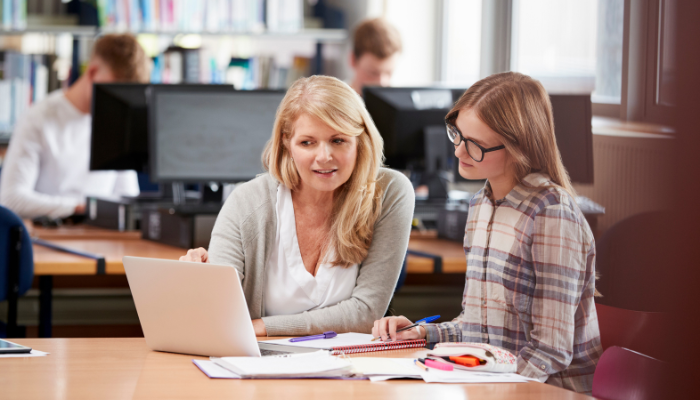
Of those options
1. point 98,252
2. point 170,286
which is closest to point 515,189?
point 170,286

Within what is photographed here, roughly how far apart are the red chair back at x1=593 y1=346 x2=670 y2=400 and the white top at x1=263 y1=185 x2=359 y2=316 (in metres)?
0.58

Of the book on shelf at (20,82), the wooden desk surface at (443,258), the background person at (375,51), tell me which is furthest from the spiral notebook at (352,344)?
the book on shelf at (20,82)

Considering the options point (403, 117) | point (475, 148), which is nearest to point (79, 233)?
point (403, 117)

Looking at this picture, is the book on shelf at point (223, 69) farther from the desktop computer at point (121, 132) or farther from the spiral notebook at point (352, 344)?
the spiral notebook at point (352, 344)

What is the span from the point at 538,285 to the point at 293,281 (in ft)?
1.93

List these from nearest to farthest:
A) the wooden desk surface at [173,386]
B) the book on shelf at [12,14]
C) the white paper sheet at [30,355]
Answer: the wooden desk surface at [173,386], the white paper sheet at [30,355], the book on shelf at [12,14]

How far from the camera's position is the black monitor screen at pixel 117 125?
8.91ft

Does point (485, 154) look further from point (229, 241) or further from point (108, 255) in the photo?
point (108, 255)

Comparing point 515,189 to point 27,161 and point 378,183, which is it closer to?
point 378,183

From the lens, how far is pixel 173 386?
1.12 m

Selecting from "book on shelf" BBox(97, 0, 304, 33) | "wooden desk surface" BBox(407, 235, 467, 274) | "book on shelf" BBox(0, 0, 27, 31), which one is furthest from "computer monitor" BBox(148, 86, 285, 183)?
"book on shelf" BBox(0, 0, 27, 31)

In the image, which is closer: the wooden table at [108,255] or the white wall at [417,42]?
the wooden table at [108,255]

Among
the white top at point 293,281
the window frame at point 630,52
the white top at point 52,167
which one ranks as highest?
the window frame at point 630,52

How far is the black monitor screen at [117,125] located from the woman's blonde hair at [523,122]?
5.68 feet
